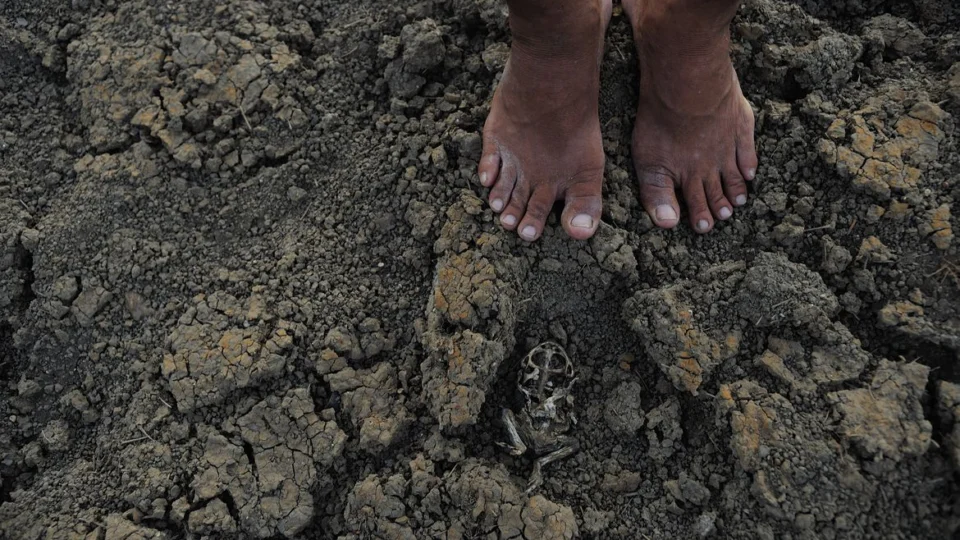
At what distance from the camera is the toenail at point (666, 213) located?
182 centimetres

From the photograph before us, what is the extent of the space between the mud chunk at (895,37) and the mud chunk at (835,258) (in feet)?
2.28

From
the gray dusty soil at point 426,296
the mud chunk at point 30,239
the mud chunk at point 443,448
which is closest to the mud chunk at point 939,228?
the gray dusty soil at point 426,296

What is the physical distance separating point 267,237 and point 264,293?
20 cm

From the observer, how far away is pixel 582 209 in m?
1.78

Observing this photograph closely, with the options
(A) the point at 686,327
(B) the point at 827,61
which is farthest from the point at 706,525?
(B) the point at 827,61

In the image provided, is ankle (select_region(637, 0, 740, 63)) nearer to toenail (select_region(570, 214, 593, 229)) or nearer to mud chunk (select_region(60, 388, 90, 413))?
toenail (select_region(570, 214, 593, 229))

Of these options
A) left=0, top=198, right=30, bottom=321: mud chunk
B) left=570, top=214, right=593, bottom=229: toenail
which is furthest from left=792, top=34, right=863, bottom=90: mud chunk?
left=0, top=198, right=30, bottom=321: mud chunk

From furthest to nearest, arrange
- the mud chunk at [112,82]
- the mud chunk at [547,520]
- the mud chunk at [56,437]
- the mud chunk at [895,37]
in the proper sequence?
1. the mud chunk at [112,82]
2. the mud chunk at [895,37]
3. the mud chunk at [56,437]
4. the mud chunk at [547,520]

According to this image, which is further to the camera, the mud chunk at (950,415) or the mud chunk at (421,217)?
the mud chunk at (421,217)

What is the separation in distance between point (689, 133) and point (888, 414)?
0.92 m

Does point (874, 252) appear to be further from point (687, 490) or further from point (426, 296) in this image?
point (426, 296)

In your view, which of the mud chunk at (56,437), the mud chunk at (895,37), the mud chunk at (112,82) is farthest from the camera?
the mud chunk at (112,82)

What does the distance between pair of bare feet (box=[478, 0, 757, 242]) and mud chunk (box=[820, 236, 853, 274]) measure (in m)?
0.27

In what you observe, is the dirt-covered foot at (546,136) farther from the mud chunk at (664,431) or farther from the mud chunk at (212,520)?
the mud chunk at (212,520)
